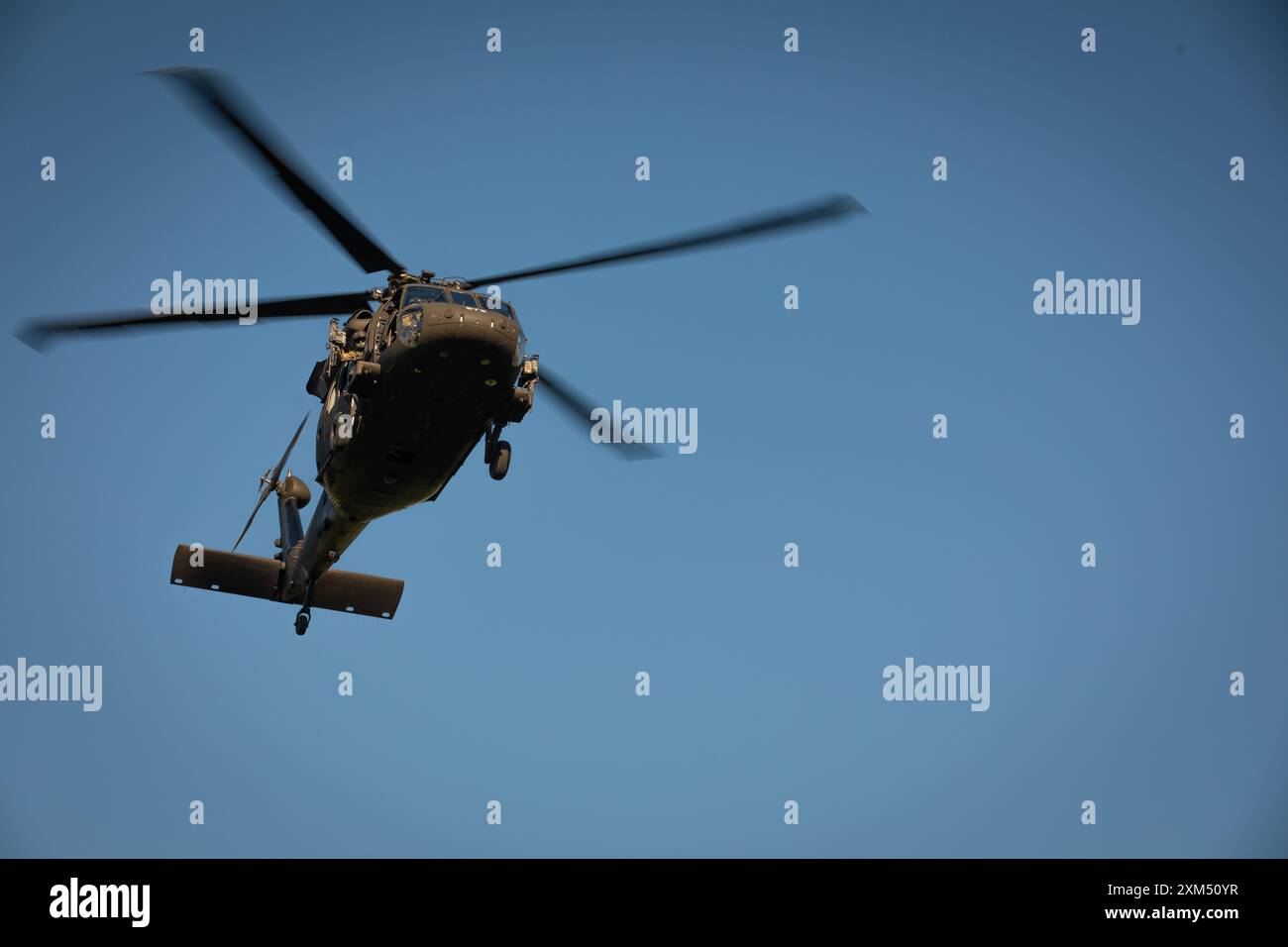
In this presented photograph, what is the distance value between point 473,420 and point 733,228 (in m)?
5.59

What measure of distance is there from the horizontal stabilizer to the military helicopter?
9.91 ft

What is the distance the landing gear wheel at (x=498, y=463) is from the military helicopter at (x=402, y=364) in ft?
0.06

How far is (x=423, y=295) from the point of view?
2572 cm

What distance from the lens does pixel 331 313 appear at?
2709cm

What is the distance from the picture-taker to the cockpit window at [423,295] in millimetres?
25547
